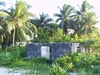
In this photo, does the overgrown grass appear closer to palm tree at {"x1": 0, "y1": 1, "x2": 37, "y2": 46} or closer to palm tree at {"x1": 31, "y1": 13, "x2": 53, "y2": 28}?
palm tree at {"x1": 0, "y1": 1, "x2": 37, "y2": 46}

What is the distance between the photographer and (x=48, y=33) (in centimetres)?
3219

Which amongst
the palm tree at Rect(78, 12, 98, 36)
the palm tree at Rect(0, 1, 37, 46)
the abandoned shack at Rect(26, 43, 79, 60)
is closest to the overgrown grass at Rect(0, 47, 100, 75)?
the abandoned shack at Rect(26, 43, 79, 60)

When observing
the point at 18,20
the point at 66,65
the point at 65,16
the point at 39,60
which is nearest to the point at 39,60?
the point at 39,60

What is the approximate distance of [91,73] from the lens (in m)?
13.0

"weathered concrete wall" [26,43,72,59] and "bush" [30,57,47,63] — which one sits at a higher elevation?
"weathered concrete wall" [26,43,72,59]

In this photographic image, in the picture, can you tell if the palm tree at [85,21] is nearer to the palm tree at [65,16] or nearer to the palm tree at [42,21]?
the palm tree at [65,16]

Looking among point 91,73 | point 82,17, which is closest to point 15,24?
point 82,17

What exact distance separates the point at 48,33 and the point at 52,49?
474 inches

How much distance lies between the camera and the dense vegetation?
16078 mm

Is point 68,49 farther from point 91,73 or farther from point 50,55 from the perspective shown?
point 91,73

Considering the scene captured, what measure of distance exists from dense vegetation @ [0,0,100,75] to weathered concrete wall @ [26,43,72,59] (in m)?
0.82

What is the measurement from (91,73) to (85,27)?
1923 centimetres

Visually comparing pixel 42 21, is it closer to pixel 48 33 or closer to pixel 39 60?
pixel 48 33

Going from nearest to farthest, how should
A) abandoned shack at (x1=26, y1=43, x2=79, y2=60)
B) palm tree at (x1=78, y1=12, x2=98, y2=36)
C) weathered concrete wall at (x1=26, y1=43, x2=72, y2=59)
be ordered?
1. weathered concrete wall at (x1=26, y1=43, x2=72, y2=59)
2. abandoned shack at (x1=26, y1=43, x2=79, y2=60)
3. palm tree at (x1=78, y1=12, x2=98, y2=36)
